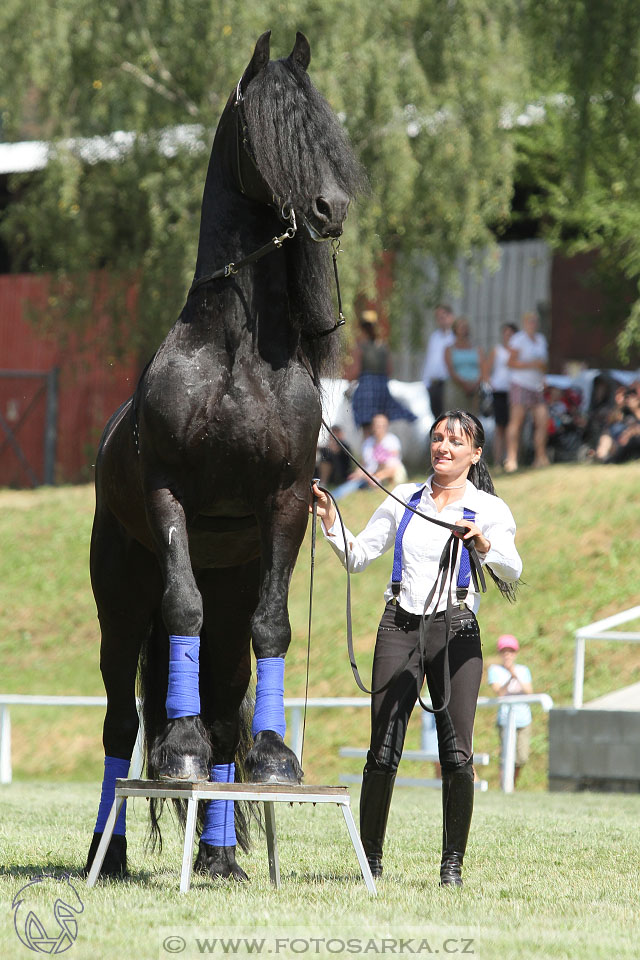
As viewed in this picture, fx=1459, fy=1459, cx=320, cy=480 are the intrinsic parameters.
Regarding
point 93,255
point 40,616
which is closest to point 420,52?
point 93,255

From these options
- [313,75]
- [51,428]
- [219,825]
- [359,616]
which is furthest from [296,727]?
[51,428]

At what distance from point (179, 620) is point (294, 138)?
1.72 metres

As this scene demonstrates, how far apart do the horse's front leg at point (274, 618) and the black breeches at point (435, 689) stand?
26.3 inches

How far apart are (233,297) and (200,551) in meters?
1.00

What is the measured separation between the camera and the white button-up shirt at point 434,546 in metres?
5.71

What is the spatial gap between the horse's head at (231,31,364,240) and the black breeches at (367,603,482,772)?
1677 millimetres

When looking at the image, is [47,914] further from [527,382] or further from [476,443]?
[527,382]

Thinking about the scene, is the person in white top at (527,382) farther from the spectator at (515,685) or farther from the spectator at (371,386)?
the spectator at (515,685)

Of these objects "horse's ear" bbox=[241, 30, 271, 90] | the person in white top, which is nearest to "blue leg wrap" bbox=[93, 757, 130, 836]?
"horse's ear" bbox=[241, 30, 271, 90]

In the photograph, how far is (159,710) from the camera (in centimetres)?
632

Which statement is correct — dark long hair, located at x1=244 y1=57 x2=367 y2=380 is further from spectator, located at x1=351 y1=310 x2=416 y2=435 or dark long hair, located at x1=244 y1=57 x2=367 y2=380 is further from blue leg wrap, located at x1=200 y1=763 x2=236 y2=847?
spectator, located at x1=351 y1=310 x2=416 y2=435

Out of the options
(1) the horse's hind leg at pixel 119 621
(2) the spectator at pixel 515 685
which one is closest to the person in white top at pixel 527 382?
(2) the spectator at pixel 515 685

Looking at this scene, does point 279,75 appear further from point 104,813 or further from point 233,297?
point 104,813

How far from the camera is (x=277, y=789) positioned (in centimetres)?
486
